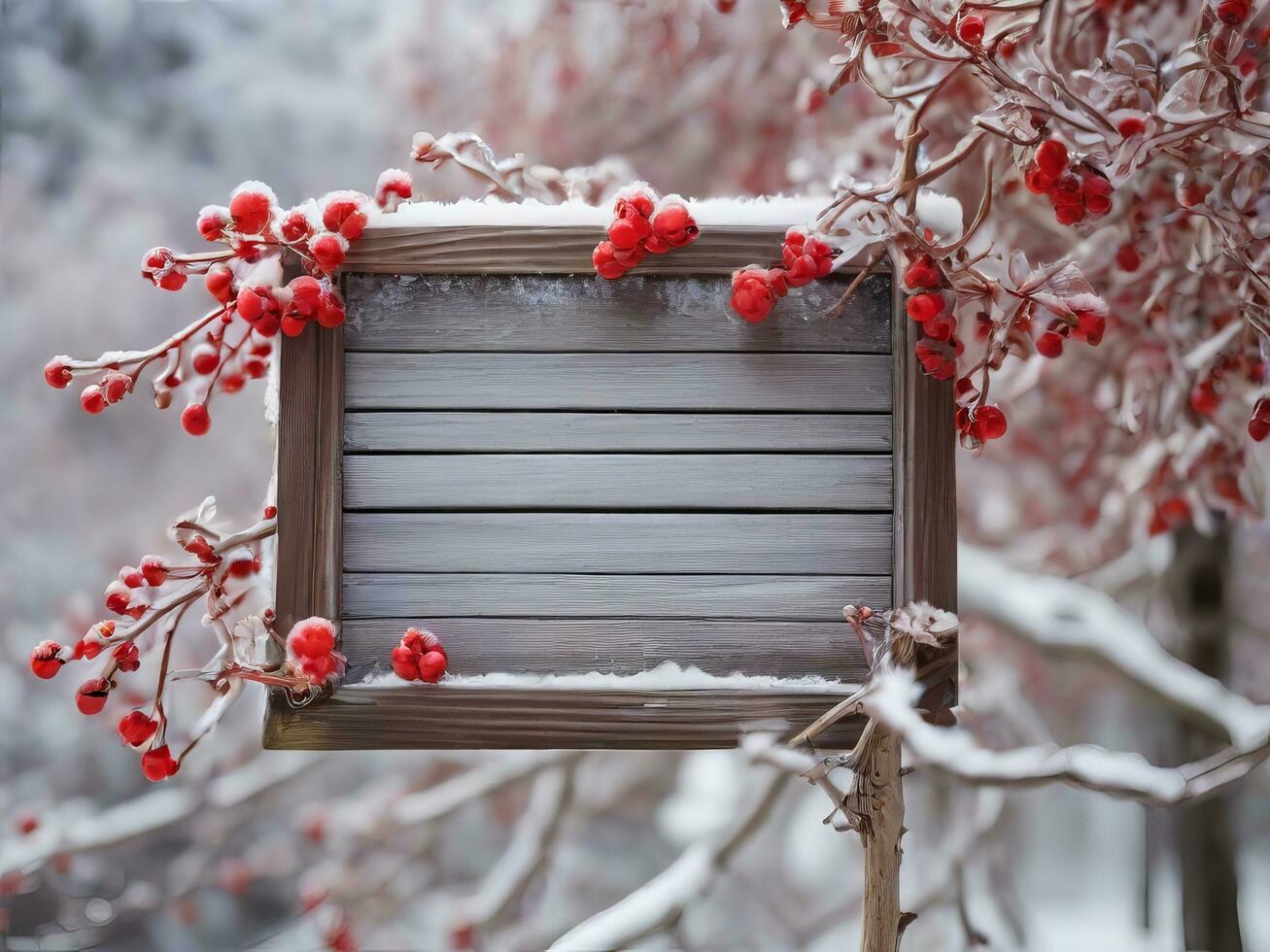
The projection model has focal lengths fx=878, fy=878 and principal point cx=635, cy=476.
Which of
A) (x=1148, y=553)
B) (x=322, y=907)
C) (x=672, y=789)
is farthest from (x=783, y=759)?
(x=672, y=789)

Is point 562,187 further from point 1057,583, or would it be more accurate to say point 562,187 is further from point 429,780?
point 429,780

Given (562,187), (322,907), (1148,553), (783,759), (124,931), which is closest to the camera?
(783,759)

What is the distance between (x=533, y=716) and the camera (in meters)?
0.65

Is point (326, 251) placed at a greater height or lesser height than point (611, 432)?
greater

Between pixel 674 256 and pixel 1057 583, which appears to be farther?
pixel 1057 583

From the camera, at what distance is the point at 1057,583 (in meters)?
1.32

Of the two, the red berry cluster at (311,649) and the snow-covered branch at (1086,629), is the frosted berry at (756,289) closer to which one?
the red berry cluster at (311,649)

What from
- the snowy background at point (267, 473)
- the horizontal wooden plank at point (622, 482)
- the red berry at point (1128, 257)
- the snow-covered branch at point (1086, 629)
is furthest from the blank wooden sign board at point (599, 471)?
the snowy background at point (267, 473)

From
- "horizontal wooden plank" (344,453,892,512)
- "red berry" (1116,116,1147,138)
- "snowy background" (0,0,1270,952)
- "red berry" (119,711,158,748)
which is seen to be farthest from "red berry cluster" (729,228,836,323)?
"snowy background" (0,0,1270,952)

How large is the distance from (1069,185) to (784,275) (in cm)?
Answer: 20

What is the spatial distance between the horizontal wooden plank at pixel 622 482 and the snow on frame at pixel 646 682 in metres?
0.13

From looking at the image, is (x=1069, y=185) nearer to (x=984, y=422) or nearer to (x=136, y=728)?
(x=984, y=422)

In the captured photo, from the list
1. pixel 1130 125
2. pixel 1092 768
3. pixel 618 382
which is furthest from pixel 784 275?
pixel 1092 768

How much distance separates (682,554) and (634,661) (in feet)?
0.29
